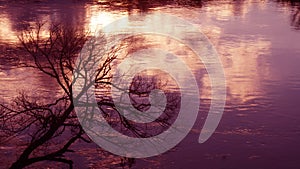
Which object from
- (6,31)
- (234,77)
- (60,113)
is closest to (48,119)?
(60,113)

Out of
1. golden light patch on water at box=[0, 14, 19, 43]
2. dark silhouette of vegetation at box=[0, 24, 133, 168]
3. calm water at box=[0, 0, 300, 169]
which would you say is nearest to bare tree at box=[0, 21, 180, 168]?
dark silhouette of vegetation at box=[0, 24, 133, 168]

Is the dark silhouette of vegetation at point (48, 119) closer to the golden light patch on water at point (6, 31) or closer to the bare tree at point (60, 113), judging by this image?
the bare tree at point (60, 113)

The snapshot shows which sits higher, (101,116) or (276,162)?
(101,116)

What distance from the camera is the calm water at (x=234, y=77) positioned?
1164 inches

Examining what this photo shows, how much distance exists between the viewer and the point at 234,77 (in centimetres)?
4659

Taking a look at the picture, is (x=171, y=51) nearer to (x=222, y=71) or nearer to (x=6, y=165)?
(x=222, y=71)

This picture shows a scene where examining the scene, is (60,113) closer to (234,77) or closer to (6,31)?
(234,77)

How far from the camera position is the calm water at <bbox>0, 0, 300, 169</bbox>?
97.0ft

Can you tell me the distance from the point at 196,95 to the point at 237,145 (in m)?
9.86

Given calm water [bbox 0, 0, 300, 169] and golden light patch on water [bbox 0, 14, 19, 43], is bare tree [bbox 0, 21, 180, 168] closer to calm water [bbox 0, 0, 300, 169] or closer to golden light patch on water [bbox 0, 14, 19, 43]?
calm water [bbox 0, 0, 300, 169]

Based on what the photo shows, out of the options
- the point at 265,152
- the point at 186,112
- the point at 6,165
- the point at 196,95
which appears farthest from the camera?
the point at 196,95

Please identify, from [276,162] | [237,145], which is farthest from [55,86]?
[276,162]

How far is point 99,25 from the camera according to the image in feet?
220

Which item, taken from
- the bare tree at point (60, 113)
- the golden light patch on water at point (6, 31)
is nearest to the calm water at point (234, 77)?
the golden light patch on water at point (6, 31)
